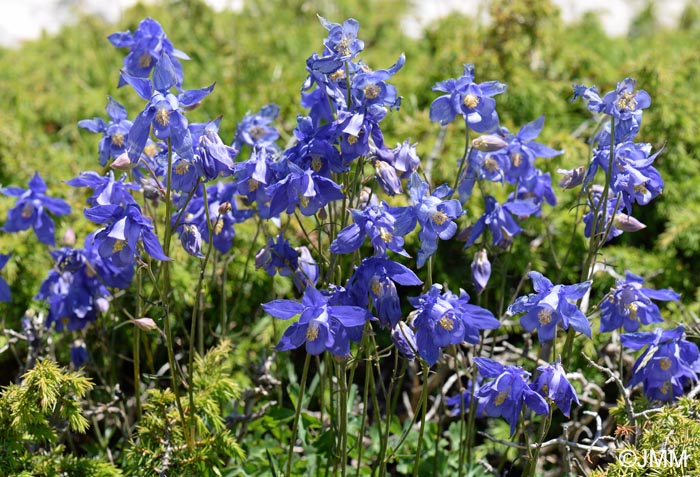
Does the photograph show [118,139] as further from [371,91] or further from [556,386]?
[556,386]

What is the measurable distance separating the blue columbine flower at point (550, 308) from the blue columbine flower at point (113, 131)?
50.9 inches

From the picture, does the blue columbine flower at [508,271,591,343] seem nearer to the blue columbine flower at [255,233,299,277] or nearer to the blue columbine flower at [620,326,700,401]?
the blue columbine flower at [620,326,700,401]

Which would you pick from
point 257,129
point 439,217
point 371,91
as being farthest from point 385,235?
point 257,129

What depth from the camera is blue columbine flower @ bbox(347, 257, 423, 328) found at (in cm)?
190

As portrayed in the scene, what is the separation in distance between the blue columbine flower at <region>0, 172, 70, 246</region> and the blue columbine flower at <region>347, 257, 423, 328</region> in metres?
1.44

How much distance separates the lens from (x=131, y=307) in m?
3.32

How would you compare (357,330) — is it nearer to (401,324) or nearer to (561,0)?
(401,324)

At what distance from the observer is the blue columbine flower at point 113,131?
7.95 ft

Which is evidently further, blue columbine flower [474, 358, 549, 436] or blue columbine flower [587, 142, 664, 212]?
blue columbine flower [587, 142, 664, 212]

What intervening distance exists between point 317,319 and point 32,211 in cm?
145

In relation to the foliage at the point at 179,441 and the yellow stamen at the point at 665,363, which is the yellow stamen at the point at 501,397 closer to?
the yellow stamen at the point at 665,363

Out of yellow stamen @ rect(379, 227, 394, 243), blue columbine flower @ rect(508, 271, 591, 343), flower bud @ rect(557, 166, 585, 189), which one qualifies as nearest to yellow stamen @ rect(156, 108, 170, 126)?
yellow stamen @ rect(379, 227, 394, 243)

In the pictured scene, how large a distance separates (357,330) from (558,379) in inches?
20.5

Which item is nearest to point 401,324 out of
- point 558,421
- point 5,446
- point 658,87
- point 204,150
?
point 204,150
